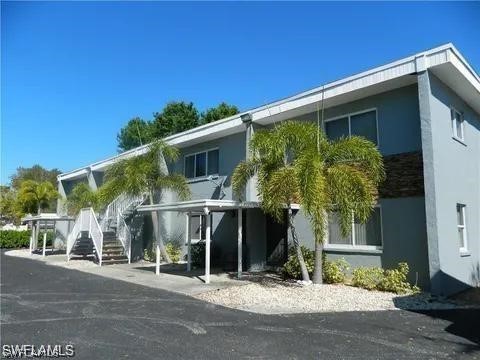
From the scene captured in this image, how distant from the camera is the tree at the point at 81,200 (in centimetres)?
2206

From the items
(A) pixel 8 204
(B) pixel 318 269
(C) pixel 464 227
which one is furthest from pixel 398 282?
(A) pixel 8 204

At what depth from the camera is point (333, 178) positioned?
432 inches

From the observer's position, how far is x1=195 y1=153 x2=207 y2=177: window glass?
19.6 m

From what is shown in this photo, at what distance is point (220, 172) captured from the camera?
730 inches

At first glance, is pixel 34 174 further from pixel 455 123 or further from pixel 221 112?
pixel 455 123

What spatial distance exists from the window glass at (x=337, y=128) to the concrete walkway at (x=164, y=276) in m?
5.49

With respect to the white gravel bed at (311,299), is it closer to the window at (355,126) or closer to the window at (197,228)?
the window at (355,126)

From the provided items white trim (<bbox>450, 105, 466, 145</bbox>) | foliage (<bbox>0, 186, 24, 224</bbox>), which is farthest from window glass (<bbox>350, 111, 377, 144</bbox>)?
foliage (<bbox>0, 186, 24, 224</bbox>)

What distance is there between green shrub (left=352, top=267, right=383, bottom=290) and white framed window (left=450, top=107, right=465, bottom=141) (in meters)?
5.10

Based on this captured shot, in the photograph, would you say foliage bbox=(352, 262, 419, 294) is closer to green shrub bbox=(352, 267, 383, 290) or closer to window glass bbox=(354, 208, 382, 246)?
green shrub bbox=(352, 267, 383, 290)

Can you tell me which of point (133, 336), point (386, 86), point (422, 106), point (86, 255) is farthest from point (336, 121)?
point (86, 255)

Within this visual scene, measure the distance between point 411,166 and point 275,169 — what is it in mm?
3758

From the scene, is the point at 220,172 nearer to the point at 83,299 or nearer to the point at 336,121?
the point at 336,121

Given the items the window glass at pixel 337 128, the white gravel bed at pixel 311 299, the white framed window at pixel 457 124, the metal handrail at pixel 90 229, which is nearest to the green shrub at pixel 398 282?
the white gravel bed at pixel 311 299
